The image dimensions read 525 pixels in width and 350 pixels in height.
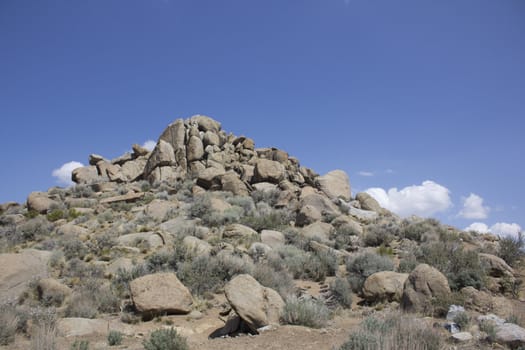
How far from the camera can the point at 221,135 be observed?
3209 centimetres

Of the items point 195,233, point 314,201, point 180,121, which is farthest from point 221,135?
point 195,233

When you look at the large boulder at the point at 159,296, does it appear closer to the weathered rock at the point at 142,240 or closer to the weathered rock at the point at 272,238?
the weathered rock at the point at 142,240

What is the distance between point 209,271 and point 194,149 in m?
19.6

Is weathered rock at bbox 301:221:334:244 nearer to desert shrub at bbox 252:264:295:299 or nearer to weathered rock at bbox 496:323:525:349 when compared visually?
desert shrub at bbox 252:264:295:299

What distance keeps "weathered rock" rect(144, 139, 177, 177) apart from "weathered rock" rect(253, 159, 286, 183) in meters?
7.69

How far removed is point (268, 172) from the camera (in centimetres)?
2456

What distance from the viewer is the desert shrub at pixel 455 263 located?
31.2 feet

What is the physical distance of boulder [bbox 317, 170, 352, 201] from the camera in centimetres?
2489

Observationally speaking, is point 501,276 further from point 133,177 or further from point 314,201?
point 133,177

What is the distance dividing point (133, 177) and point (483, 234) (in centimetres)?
2527

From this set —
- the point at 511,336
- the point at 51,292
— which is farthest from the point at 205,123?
the point at 511,336

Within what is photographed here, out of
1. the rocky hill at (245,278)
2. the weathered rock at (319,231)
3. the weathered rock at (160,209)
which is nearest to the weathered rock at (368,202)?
the rocky hill at (245,278)

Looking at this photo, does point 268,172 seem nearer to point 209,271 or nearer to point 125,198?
point 125,198

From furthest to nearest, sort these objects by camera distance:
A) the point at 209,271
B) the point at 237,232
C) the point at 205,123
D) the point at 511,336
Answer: the point at 205,123
the point at 237,232
the point at 209,271
the point at 511,336
